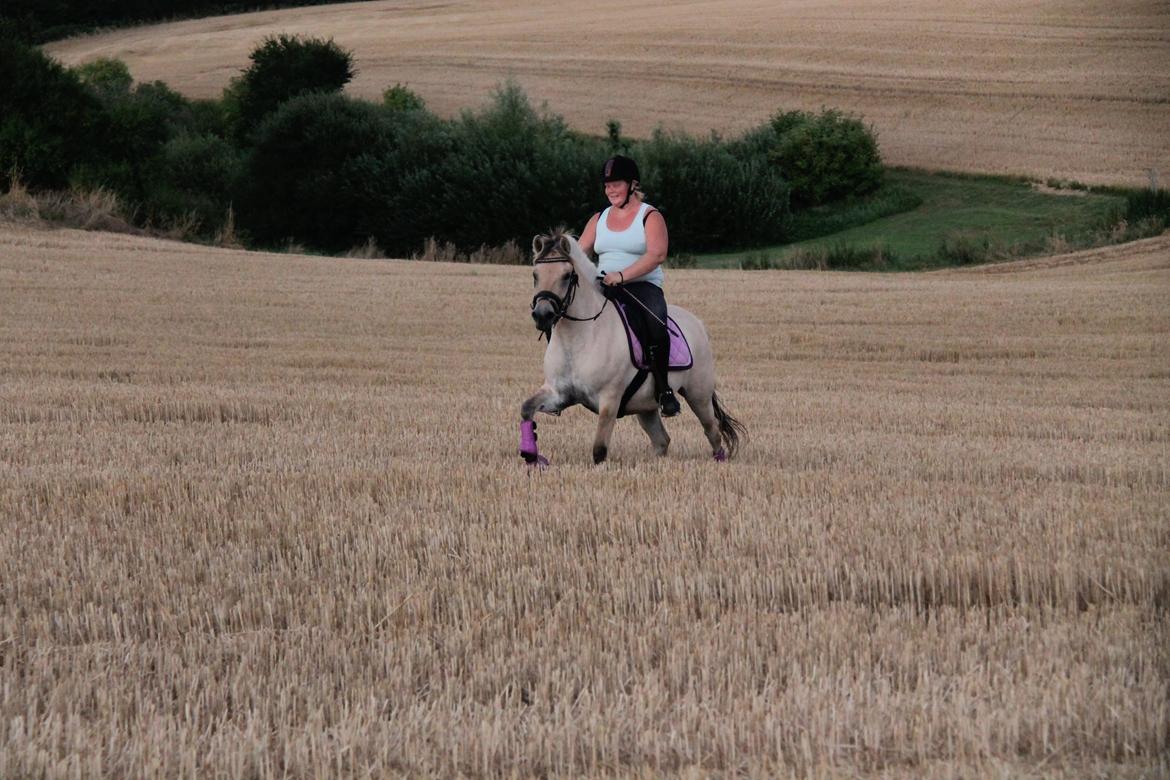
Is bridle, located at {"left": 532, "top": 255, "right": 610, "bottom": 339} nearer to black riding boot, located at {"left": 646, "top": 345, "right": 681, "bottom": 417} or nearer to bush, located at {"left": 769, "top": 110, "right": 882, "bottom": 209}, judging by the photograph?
black riding boot, located at {"left": 646, "top": 345, "right": 681, "bottom": 417}

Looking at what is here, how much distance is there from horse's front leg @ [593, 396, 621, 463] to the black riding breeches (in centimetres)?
57

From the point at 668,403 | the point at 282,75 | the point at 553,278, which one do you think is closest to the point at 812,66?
the point at 282,75

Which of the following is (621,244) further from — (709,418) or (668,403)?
(709,418)

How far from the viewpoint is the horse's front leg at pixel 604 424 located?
10.2 m

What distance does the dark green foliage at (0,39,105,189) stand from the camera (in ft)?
144

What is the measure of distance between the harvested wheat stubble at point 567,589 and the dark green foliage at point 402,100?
5855 cm

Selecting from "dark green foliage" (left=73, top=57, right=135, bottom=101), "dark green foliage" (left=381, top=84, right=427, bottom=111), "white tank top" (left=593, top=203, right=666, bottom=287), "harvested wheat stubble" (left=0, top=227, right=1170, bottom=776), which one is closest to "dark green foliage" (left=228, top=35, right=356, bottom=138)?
"dark green foliage" (left=381, top=84, right=427, bottom=111)

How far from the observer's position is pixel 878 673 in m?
5.19

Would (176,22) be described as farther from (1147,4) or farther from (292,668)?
(292,668)

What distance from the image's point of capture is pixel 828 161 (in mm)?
61062

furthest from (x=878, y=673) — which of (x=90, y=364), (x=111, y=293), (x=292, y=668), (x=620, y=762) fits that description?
(x=111, y=293)

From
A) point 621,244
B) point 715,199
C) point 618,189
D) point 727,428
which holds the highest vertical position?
point 618,189

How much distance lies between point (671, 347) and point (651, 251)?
83 centimetres

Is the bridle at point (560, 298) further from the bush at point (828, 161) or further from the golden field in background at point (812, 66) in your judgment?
the bush at point (828, 161)
